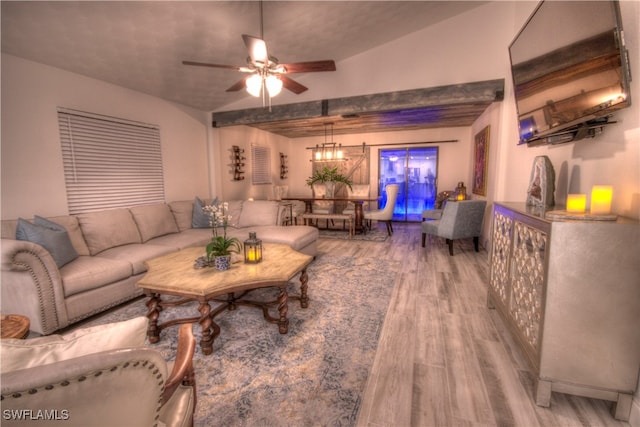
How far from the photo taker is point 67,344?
0.69 metres

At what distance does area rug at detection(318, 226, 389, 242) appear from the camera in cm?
547

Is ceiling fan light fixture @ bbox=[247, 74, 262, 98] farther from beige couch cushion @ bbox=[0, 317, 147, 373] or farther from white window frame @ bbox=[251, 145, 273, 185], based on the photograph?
white window frame @ bbox=[251, 145, 273, 185]

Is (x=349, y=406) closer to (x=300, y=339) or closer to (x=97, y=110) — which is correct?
(x=300, y=339)

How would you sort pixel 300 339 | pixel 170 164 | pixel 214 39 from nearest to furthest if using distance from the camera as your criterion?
pixel 300 339, pixel 214 39, pixel 170 164

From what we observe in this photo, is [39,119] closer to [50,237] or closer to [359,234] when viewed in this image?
[50,237]

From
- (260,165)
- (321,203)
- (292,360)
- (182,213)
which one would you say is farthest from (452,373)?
(260,165)

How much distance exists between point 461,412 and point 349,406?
0.58m

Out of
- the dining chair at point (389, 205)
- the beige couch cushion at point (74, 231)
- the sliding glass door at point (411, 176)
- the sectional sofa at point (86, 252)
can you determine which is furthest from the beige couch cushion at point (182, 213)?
the sliding glass door at point (411, 176)

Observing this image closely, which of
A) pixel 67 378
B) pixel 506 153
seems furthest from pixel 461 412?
pixel 506 153

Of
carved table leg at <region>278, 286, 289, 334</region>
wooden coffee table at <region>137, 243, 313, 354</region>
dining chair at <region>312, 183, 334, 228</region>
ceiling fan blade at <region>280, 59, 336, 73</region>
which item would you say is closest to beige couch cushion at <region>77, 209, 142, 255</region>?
wooden coffee table at <region>137, 243, 313, 354</region>

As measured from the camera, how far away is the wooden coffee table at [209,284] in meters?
1.95

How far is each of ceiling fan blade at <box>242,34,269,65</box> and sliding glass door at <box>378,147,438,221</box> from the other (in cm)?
564

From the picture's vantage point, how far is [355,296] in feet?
9.29

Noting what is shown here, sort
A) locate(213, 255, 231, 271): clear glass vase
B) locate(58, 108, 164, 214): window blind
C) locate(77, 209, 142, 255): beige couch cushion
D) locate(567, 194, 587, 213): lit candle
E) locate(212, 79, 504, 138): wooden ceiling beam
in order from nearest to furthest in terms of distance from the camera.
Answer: locate(567, 194, 587, 213): lit candle → locate(213, 255, 231, 271): clear glass vase → locate(77, 209, 142, 255): beige couch cushion → locate(58, 108, 164, 214): window blind → locate(212, 79, 504, 138): wooden ceiling beam
